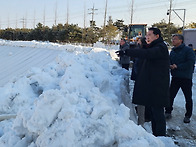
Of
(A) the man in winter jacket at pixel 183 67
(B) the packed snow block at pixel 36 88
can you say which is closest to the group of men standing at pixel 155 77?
(A) the man in winter jacket at pixel 183 67

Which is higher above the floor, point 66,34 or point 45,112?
point 66,34

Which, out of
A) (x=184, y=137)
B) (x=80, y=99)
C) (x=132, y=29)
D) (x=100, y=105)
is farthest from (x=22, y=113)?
(x=132, y=29)

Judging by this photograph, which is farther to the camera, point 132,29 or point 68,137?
point 132,29

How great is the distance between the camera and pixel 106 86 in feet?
9.30

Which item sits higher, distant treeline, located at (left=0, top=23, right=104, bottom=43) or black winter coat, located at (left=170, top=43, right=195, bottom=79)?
distant treeline, located at (left=0, top=23, right=104, bottom=43)

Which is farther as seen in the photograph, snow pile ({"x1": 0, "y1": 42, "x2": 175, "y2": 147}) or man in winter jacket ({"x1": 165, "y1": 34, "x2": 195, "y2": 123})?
man in winter jacket ({"x1": 165, "y1": 34, "x2": 195, "y2": 123})

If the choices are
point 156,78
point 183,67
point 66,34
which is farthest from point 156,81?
point 66,34

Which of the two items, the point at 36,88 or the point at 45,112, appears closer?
the point at 45,112

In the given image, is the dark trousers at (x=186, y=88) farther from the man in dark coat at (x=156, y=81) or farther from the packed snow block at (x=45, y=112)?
the packed snow block at (x=45, y=112)

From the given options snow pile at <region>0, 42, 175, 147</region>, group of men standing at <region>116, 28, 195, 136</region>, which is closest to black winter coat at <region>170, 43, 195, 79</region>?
group of men standing at <region>116, 28, 195, 136</region>

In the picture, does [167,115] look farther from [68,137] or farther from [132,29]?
[132,29]

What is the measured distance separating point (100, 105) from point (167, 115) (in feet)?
6.68

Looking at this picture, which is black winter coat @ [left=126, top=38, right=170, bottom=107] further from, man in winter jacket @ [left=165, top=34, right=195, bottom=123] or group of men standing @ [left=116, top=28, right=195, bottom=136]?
man in winter jacket @ [left=165, top=34, right=195, bottom=123]

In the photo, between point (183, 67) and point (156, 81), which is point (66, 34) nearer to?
point (183, 67)
